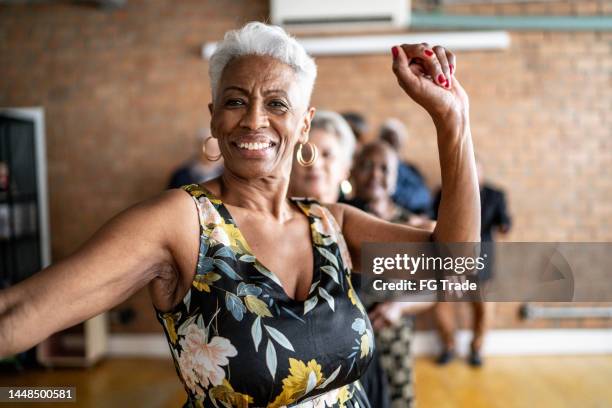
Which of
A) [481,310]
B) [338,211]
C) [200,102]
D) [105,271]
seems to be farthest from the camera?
[200,102]

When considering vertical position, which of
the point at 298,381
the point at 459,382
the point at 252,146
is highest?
the point at 252,146

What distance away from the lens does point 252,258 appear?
0.89 m

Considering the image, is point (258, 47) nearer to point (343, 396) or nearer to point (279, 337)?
point (279, 337)

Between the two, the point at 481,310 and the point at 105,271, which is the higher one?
the point at 105,271

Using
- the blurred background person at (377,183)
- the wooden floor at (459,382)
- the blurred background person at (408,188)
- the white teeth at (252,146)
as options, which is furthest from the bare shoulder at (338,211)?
the wooden floor at (459,382)

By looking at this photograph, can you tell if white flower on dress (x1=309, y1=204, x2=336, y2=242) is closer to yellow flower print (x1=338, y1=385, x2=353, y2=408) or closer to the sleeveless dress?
the sleeveless dress

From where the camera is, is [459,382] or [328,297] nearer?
[328,297]

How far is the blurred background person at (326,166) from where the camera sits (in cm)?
176

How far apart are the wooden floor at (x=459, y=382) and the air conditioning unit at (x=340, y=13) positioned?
2.60 meters

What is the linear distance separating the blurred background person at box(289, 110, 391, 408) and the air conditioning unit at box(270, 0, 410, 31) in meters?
2.32

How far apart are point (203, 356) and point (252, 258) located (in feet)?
0.57

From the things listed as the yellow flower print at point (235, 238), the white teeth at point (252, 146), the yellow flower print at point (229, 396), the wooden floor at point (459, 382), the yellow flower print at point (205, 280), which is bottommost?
the wooden floor at point (459, 382)

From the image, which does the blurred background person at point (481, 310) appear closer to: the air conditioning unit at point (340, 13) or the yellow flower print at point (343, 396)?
the air conditioning unit at point (340, 13)

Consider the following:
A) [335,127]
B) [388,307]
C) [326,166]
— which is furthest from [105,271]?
[335,127]
